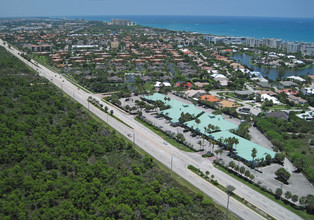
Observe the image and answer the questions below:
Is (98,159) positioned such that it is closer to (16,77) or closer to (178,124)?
(178,124)

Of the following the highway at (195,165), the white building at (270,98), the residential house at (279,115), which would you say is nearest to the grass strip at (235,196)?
the highway at (195,165)

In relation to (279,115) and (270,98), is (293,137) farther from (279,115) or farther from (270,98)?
(270,98)

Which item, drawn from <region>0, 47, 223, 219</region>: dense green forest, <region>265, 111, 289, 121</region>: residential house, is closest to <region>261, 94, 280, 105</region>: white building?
<region>265, 111, 289, 121</region>: residential house

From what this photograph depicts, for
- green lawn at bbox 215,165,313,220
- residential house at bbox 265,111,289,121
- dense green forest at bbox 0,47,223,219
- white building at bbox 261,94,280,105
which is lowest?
green lawn at bbox 215,165,313,220

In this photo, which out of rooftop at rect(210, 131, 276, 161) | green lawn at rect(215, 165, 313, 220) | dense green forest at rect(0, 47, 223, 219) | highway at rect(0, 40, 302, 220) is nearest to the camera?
dense green forest at rect(0, 47, 223, 219)

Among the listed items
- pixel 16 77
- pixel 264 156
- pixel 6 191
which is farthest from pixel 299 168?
pixel 16 77

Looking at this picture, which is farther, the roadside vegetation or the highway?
the roadside vegetation

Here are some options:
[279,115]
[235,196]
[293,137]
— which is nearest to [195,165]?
[235,196]

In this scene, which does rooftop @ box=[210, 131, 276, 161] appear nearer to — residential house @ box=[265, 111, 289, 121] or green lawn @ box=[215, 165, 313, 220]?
green lawn @ box=[215, 165, 313, 220]
